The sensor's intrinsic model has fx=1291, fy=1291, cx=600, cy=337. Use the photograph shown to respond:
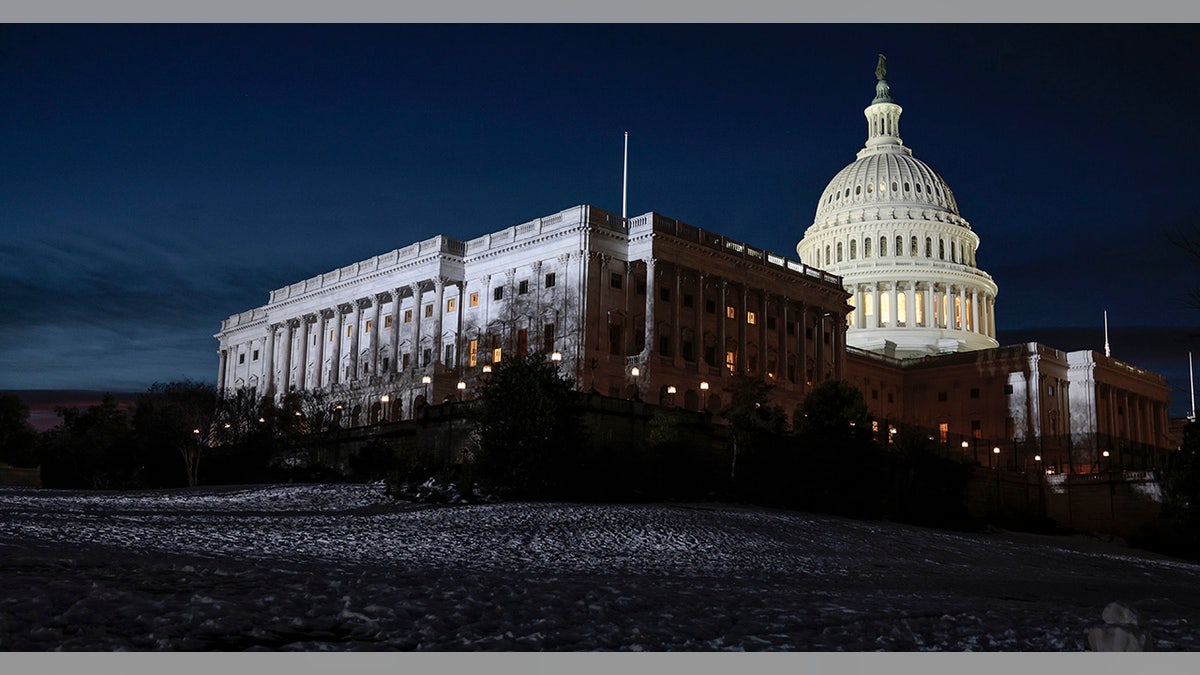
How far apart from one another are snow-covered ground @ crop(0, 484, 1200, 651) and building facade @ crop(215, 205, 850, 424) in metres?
39.2

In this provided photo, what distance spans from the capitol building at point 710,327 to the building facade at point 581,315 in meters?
0.14

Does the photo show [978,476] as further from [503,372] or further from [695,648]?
[695,648]

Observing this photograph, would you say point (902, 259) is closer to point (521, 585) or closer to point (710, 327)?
point (710, 327)

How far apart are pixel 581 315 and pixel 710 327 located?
432 inches

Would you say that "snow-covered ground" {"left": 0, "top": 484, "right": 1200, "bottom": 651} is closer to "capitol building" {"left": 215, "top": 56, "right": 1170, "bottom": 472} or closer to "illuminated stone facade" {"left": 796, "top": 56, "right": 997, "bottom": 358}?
"capitol building" {"left": 215, "top": 56, "right": 1170, "bottom": 472}

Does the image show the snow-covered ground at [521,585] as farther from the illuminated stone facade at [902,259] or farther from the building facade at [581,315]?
the illuminated stone facade at [902,259]

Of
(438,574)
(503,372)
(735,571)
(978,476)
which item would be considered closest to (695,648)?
(438,574)

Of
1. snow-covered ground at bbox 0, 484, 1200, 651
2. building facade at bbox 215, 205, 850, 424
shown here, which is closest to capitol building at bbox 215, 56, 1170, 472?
building facade at bbox 215, 205, 850, 424

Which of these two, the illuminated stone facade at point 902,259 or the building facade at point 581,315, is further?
the illuminated stone facade at point 902,259

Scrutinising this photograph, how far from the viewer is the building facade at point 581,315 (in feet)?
265

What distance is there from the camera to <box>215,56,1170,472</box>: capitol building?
81.8 meters

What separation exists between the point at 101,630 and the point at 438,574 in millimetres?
7701

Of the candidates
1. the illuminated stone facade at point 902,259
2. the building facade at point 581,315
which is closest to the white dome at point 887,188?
the illuminated stone facade at point 902,259

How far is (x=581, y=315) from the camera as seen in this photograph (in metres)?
79.4
